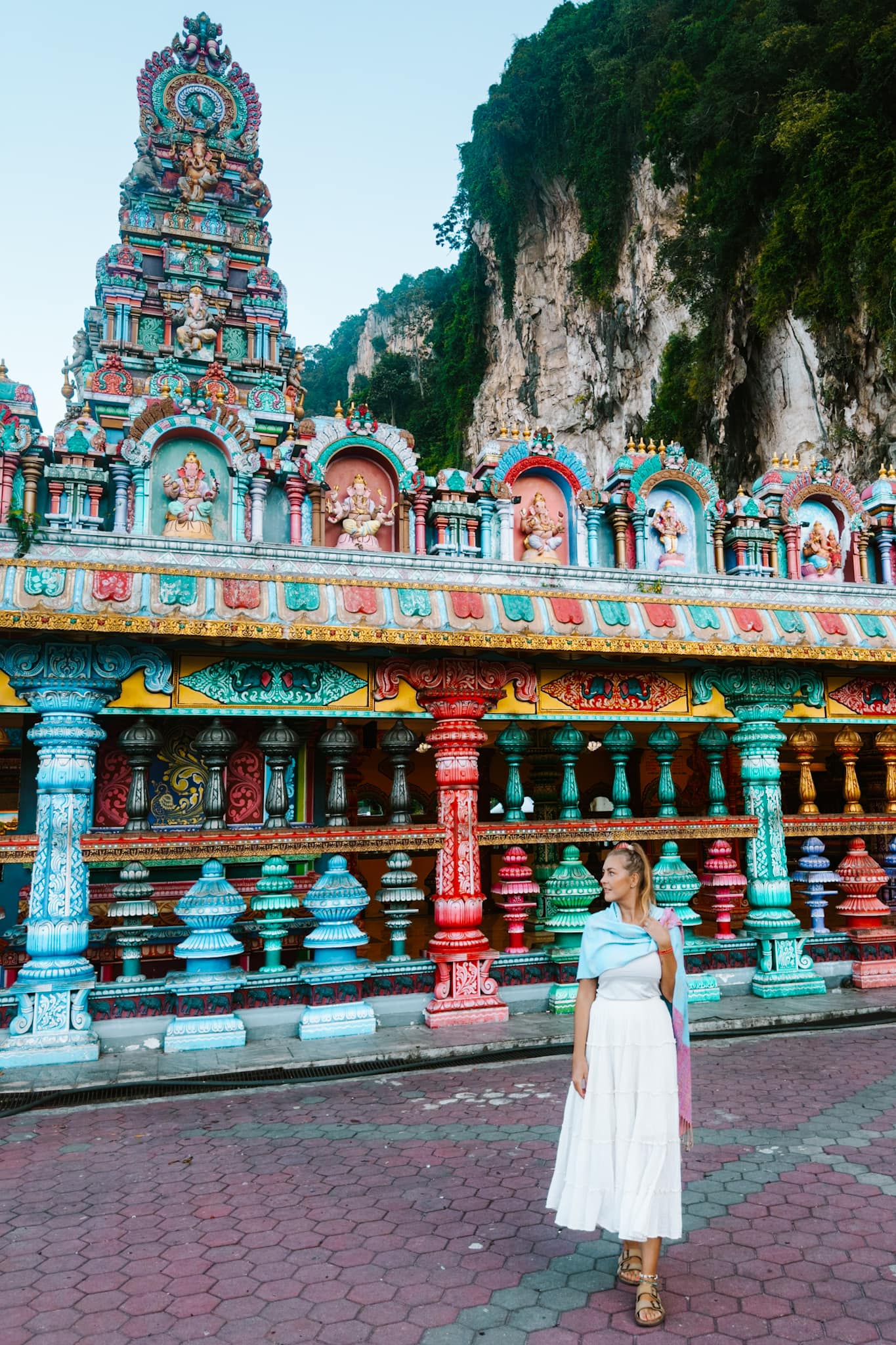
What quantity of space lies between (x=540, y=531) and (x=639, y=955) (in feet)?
22.1

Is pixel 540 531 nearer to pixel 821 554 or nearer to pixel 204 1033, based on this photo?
pixel 821 554

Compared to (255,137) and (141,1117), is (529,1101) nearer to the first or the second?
(141,1117)

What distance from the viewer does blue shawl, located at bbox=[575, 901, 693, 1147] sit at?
10.1ft

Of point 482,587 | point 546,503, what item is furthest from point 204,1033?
point 546,503

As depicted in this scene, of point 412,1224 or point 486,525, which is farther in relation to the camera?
point 486,525

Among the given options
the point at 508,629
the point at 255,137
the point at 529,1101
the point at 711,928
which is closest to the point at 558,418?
the point at 255,137

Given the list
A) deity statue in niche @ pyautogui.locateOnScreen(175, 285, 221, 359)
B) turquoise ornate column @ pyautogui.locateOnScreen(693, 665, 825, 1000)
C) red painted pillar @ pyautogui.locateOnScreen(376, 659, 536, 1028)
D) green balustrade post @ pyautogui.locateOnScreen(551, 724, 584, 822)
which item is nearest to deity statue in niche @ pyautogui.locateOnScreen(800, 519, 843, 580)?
turquoise ornate column @ pyautogui.locateOnScreen(693, 665, 825, 1000)

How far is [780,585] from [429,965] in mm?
4603

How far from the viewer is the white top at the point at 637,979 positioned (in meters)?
3.08

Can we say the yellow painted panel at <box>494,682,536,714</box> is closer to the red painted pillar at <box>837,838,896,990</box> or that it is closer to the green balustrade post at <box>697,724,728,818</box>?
the green balustrade post at <box>697,724,728,818</box>

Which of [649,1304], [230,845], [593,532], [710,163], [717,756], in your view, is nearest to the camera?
[649,1304]

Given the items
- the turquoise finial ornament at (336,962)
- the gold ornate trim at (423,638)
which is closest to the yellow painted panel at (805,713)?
the gold ornate trim at (423,638)

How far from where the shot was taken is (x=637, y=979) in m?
3.08

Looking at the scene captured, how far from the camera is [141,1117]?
493 cm
